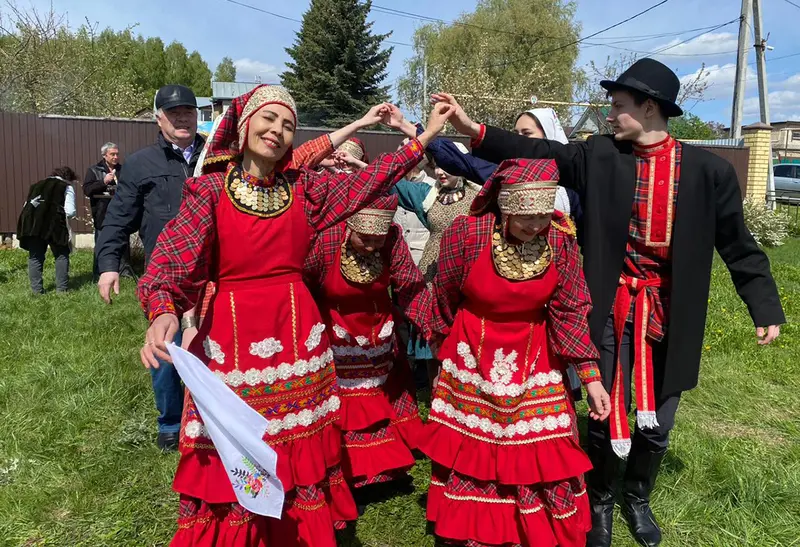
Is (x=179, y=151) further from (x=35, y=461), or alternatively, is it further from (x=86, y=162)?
(x=86, y=162)

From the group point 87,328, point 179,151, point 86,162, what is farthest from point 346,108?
point 179,151

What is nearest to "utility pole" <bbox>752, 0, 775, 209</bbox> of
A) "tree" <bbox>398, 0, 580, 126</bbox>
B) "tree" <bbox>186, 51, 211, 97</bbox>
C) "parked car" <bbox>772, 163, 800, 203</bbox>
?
"parked car" <bbox>772, 163, 800, 203</bbox>

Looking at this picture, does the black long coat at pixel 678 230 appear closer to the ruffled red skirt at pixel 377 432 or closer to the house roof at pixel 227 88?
the ruffled red skirt at pixel 377 432

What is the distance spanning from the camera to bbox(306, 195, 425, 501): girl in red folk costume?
3213 mm

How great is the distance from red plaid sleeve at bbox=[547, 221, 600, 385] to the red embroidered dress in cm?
27

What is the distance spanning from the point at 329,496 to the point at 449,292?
1076 millimetres

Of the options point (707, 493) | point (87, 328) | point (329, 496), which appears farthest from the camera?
point (87, 328)

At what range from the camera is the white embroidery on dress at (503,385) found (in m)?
2.63

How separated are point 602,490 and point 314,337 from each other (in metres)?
1.74

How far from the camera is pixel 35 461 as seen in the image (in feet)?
12.0

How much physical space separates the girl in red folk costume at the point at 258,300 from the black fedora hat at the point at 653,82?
1.03 meters

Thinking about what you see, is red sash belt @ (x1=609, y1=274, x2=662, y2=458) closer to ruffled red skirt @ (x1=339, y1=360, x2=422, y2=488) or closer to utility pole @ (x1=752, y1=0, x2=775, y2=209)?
ruffled red skirt @ (x1=339, y1=360, x2=422, y2=488)

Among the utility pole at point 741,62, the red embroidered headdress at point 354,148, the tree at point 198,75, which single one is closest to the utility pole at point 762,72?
the utility pole at point 741,62

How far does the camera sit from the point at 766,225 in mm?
13875
